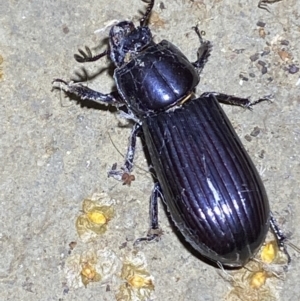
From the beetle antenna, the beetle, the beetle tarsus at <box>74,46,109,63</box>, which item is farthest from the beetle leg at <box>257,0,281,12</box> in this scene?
the beetle tarsus at <box>74,46,109,63</box>

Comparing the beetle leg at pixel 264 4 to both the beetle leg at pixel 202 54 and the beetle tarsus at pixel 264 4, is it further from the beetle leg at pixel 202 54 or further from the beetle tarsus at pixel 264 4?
the beetle leg at pixel 202 54

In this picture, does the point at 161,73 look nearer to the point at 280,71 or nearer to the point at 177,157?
the point at 177,157

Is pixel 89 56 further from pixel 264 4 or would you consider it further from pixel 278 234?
pixel 278 234

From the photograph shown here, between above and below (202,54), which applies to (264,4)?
above

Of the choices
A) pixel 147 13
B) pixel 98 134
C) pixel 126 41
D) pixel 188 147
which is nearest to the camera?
pixel 188 147

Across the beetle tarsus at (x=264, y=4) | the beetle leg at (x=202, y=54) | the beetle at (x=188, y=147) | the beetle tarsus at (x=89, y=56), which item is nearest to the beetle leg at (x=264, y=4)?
the beetle tarsus at (x=264, y=4)

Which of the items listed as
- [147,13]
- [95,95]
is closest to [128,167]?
[95,95]
